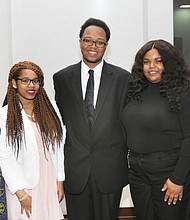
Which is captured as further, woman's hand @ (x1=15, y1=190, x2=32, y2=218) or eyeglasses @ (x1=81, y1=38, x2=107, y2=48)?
eyeglasses @ (x1=81, y1=38, x2=107, y2=48)

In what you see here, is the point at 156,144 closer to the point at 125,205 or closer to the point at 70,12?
the point at 125,205

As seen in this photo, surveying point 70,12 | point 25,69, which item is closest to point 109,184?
point 25,69

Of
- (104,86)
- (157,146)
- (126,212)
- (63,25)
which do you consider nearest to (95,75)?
(104,86)

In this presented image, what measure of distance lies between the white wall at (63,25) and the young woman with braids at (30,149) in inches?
52.2

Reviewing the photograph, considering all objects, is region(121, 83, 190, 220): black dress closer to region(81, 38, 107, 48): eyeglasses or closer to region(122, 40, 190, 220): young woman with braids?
region(122, 40, 190, 220): young woman with braids

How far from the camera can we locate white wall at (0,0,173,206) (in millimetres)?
3270

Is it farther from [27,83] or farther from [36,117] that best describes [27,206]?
[27,83]

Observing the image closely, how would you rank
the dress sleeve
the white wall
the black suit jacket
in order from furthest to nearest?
the white wall, the black suit jacket, the dress sleeve

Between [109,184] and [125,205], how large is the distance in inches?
51.7

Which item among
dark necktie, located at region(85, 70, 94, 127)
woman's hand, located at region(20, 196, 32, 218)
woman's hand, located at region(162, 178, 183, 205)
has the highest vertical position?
dark necktie, located at region(85, 70, 94, 127)

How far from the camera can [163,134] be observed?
195 cm

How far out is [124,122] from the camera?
206cm

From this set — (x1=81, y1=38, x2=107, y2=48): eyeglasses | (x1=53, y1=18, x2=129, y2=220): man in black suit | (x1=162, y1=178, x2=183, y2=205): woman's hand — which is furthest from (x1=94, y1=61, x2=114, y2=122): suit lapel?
(x1=162, y1=178, x2=183, y2=205): woman's hand

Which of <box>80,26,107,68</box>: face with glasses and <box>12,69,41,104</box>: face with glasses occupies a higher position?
<box>80,26,107,68</box>: face with glasses
